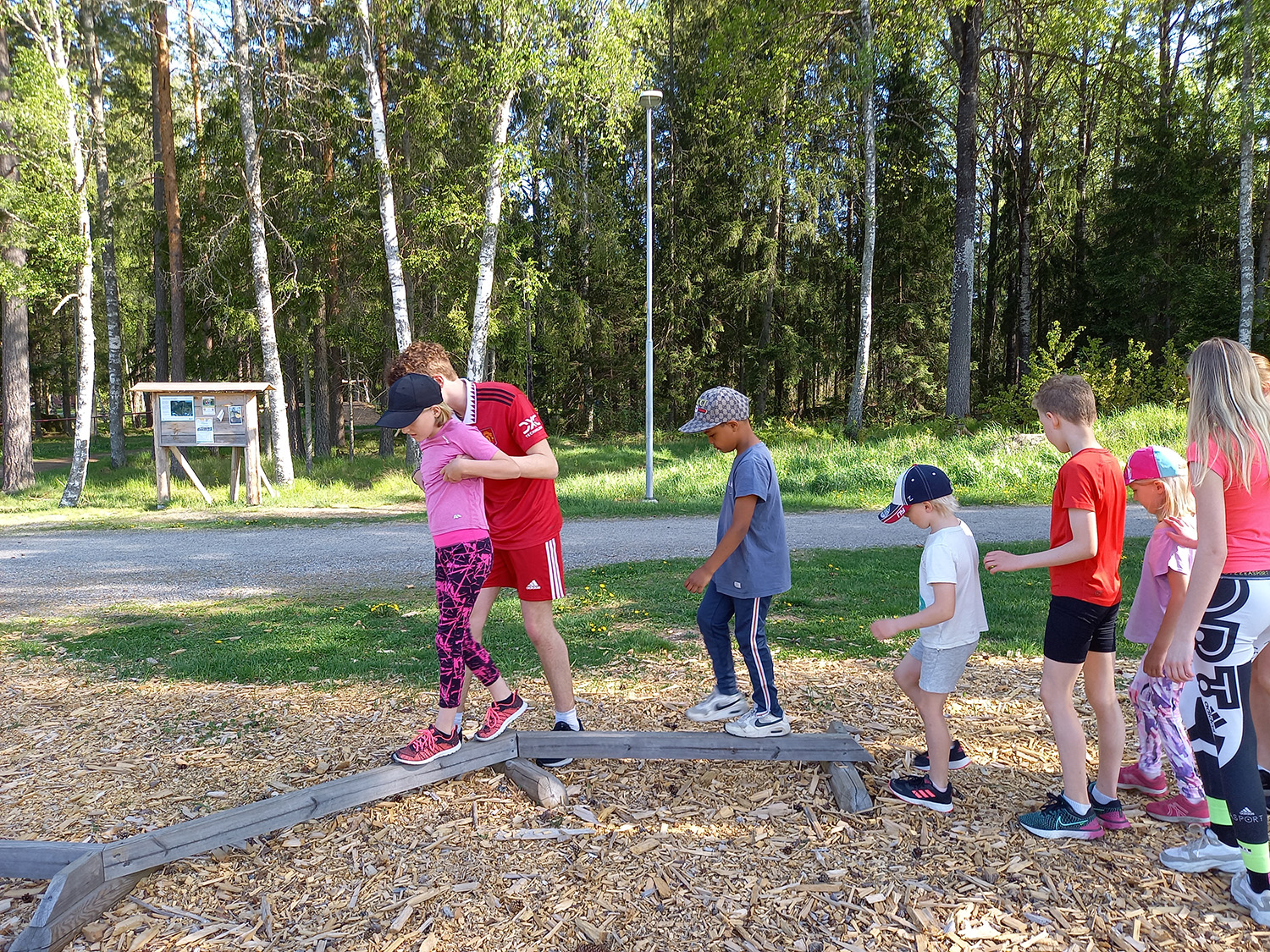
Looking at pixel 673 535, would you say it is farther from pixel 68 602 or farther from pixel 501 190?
pixel 501 190

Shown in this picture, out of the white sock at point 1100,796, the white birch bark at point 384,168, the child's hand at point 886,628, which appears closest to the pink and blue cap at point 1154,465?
the child's hand at point 886,628

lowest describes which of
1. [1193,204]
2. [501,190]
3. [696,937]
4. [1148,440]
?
[696,937]

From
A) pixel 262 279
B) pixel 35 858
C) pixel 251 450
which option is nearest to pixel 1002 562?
pixel 35 858

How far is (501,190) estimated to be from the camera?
16906 millimetres

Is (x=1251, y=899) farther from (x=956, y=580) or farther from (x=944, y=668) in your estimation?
(x=956, y=580)

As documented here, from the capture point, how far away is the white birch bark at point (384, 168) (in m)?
15.8

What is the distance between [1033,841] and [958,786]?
18.9 inches

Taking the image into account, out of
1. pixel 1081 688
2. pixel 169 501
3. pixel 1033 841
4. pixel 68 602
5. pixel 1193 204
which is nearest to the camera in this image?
pixel 1033 841

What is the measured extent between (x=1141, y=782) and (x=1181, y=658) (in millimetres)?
1272

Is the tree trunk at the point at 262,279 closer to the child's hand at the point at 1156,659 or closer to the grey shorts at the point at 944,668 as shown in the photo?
the grey shorts at the point at 944,668

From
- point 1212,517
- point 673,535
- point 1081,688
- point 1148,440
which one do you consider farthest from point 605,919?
point 1148,440

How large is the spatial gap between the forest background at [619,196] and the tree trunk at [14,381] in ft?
0.24

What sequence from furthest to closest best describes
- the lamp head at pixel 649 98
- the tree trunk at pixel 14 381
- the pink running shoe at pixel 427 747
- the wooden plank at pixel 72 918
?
the tree trunk at pixel 14 381
the lamp head at pixel 649 98
the pink running shoe at pixel 427 747
the wooden plank at pixel 72 918

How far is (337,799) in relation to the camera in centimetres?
334
